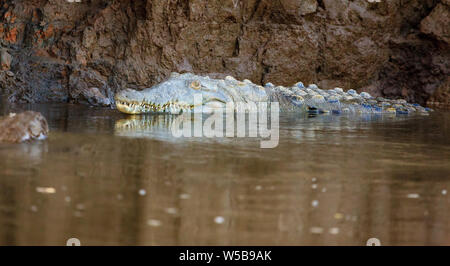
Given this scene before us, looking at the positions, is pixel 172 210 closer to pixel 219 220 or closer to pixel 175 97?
pixel 219 220

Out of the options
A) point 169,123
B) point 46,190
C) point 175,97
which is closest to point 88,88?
point 175,97

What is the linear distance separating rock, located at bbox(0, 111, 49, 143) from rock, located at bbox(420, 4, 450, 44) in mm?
7745

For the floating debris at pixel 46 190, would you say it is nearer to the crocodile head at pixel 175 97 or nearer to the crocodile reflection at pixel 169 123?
the crocodile reflection at pixel 169 123

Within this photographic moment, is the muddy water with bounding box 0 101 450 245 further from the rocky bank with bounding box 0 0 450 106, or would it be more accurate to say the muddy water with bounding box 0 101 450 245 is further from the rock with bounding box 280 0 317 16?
the rock with bounding box 280 0 317 16

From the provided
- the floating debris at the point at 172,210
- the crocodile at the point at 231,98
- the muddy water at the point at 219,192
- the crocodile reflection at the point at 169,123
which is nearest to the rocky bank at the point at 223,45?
the crocodile at the point at 231,98

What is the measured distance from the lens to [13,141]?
3771 mm

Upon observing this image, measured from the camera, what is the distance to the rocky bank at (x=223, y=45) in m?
8.73

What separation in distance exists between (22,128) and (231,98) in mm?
3760

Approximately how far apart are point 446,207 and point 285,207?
74cm

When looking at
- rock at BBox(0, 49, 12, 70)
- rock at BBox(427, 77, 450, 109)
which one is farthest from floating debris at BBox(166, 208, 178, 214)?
rock at BBox(427, 77, 450, 109)

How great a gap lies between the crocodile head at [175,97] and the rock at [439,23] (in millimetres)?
4583

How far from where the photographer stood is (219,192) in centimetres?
256
